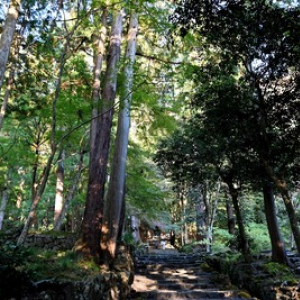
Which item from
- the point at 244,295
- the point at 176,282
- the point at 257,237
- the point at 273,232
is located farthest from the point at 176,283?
the point at 257,237

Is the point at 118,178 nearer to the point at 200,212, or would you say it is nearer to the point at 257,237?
the point at 257,237

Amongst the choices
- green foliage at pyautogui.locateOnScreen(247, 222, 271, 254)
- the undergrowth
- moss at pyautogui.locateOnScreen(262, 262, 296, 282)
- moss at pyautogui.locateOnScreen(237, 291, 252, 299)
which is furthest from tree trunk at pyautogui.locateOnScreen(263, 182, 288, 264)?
green foliage at pyautogui.locateOnScreen(247, 222, 271, 254)

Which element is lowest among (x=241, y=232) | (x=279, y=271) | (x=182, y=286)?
(x=182, y=286)

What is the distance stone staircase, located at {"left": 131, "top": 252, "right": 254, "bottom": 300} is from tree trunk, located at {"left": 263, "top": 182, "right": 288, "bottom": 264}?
5.34 ft

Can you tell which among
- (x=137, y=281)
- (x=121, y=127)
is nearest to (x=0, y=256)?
(x=121, y=127)

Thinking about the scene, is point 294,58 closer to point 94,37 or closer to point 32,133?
point 94,37

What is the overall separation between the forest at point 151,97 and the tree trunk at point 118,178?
0.03 m

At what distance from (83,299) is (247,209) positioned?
1355cm

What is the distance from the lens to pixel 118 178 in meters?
8.05

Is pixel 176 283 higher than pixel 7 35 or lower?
lower

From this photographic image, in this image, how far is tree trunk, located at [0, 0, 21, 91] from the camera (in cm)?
471

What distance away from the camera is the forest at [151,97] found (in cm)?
562

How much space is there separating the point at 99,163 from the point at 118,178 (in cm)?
90

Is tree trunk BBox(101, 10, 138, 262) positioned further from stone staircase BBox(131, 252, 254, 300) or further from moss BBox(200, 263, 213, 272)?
moss BBox(200, 263, 213, 272)
